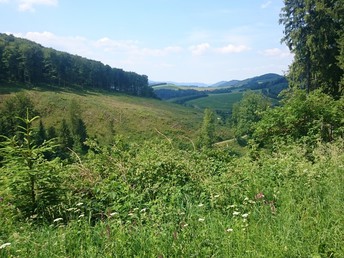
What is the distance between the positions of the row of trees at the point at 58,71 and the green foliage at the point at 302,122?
109 meters

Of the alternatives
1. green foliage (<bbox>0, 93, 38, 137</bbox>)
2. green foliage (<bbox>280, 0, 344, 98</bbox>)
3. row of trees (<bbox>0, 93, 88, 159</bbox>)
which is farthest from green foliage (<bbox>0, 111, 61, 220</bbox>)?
green foliage (<bbox>0, 93, 38, 137</bbox>)

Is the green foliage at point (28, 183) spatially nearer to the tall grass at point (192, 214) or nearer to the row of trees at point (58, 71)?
the tall grass at point (192, 214)

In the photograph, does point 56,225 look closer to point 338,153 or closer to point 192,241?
point 192,241

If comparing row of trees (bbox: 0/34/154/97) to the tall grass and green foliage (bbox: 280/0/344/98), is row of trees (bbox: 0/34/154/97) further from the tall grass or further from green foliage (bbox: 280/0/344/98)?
the tall grass

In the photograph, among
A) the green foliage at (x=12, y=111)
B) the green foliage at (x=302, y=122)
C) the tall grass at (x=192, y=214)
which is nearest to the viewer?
the tall grass at (x=192, y=214)

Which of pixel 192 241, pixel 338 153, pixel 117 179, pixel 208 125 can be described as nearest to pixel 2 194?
pixel 117 179

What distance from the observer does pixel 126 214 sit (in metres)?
4.21

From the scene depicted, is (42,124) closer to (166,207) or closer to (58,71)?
(58,71)

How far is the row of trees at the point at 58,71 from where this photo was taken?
104m

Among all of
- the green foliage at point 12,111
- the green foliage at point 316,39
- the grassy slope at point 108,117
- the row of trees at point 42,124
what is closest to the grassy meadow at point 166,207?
the green foliage at point 316,39

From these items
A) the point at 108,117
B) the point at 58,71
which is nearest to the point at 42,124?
the point at 108,117

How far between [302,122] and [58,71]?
404 ft

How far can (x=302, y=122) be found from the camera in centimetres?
997

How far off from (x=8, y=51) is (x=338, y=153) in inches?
4603
